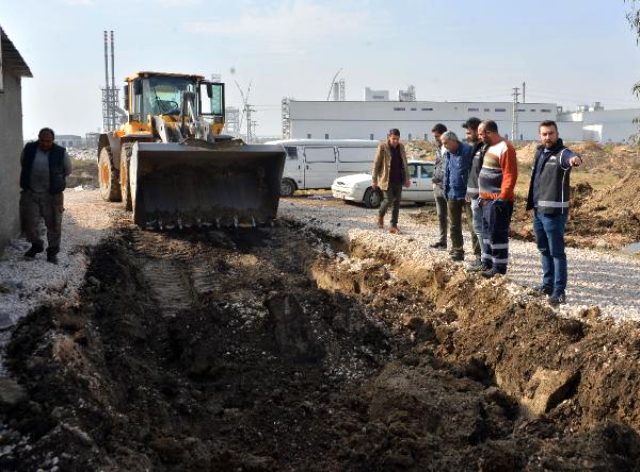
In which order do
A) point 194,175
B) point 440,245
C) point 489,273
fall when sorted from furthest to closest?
point 194,175
point 440,245
point 489,273

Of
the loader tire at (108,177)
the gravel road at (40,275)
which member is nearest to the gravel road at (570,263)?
the loader tire at (108,177)

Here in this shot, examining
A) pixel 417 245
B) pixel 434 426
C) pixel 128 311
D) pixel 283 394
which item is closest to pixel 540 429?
pixel 434 426

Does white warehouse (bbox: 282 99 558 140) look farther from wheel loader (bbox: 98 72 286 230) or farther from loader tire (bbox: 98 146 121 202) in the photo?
wheel loader (bbox: 98 72 286 230)

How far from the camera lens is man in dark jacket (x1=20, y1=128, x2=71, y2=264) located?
8.10m

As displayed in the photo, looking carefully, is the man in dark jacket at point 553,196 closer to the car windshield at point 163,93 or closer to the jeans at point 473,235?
the jeans at point 473,235

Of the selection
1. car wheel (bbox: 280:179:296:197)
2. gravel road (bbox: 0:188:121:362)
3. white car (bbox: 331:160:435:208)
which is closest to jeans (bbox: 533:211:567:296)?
gravel road (bbox: 0:188:121:362)

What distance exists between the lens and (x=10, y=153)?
924cm

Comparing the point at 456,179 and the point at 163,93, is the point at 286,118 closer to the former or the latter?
the point at 163,93

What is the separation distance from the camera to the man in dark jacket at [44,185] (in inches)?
319

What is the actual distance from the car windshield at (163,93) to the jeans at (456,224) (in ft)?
23.8

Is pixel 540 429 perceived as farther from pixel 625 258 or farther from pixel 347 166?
pixel 347 166

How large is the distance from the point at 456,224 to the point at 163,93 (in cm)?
777

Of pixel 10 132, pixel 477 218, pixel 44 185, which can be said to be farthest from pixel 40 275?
pixel 477 218

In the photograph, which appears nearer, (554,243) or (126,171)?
(554,243)
